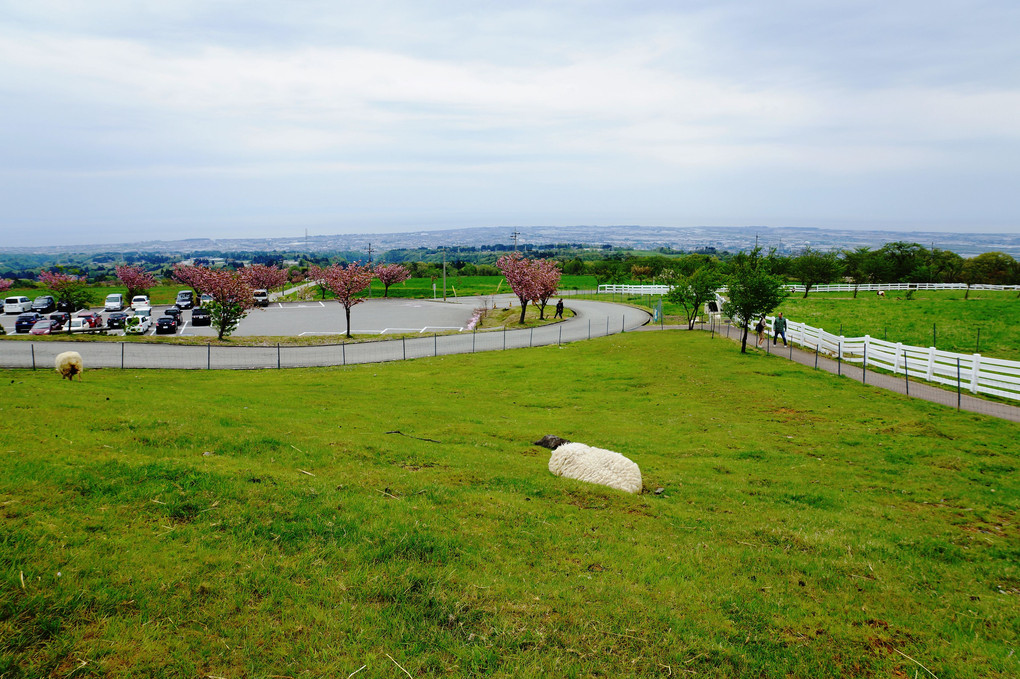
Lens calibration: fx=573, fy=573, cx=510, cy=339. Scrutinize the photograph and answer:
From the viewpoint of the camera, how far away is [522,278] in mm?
54781

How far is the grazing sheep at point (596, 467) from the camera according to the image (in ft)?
35.0

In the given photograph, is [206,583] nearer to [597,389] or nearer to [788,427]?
[788,427]

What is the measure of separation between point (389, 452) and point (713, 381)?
696 inches

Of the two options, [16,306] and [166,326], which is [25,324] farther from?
[16,306]

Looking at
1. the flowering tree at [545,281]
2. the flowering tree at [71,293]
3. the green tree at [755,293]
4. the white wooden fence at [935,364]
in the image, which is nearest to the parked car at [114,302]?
the flowering tree at [71,293]

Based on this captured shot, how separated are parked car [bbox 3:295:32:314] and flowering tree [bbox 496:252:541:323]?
5206 cm

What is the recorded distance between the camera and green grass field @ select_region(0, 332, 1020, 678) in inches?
206

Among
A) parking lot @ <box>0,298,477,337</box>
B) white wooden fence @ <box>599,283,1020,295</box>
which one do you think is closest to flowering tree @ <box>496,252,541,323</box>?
parking lot @ <box>0,298,477,337</box>

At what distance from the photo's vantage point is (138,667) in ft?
15.3

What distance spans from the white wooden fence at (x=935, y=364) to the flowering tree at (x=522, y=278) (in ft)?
89.1

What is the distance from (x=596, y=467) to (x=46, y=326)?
1989 inches

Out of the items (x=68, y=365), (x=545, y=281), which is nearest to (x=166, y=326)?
(x=68, y=365)

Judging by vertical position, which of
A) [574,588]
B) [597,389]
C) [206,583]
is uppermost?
[206,583]

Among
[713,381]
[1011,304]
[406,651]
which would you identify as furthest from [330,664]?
[1011,304]
